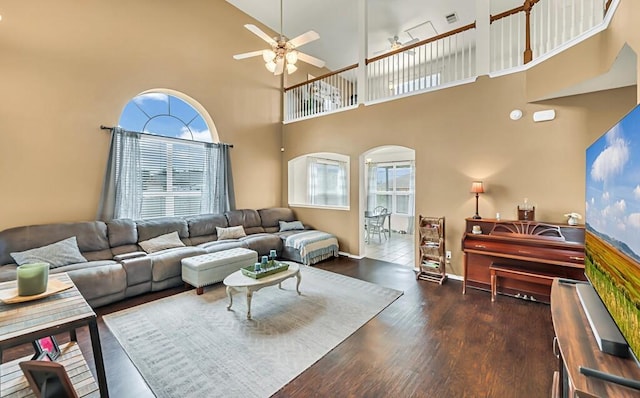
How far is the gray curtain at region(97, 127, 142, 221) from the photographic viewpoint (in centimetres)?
405

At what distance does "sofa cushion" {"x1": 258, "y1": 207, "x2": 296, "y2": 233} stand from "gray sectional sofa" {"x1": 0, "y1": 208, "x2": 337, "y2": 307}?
0.76m

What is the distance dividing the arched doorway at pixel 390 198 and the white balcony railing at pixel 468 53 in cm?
193

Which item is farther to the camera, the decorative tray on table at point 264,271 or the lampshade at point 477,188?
the lampshade at point 477,188

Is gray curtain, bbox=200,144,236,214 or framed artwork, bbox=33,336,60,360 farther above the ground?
gray curtain, bbox=200,144,236,214

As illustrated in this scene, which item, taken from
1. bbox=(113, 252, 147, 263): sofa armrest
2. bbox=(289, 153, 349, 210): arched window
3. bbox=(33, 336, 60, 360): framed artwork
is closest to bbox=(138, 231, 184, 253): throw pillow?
bbox=(113, 252, 147, 263): sofa armrest

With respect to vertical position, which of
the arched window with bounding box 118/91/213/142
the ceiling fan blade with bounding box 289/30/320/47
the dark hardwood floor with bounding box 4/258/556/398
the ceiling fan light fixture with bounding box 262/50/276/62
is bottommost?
the dark hardwood floor with bounding box 4/258/556/398

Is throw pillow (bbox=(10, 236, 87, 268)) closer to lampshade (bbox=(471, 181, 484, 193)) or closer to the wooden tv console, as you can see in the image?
the wooden tv console

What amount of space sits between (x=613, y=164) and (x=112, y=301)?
15.1ft

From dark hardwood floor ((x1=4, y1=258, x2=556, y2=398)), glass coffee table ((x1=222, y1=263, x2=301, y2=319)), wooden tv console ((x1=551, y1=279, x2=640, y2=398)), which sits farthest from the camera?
glass coffee table ((x1=222, y1=263, x2=301, y2=319))

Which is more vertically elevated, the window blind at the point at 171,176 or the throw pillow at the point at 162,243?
the window blind at the point at 171,176

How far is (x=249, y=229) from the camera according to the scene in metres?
5.53

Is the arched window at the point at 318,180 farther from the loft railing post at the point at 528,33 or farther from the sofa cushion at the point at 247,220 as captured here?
the loft railing post at the point at 528,33

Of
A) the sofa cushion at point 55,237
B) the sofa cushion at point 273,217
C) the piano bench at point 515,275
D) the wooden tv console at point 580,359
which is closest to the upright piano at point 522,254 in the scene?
the piano bench at point 515,275

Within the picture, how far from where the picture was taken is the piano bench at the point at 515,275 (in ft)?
10.1
